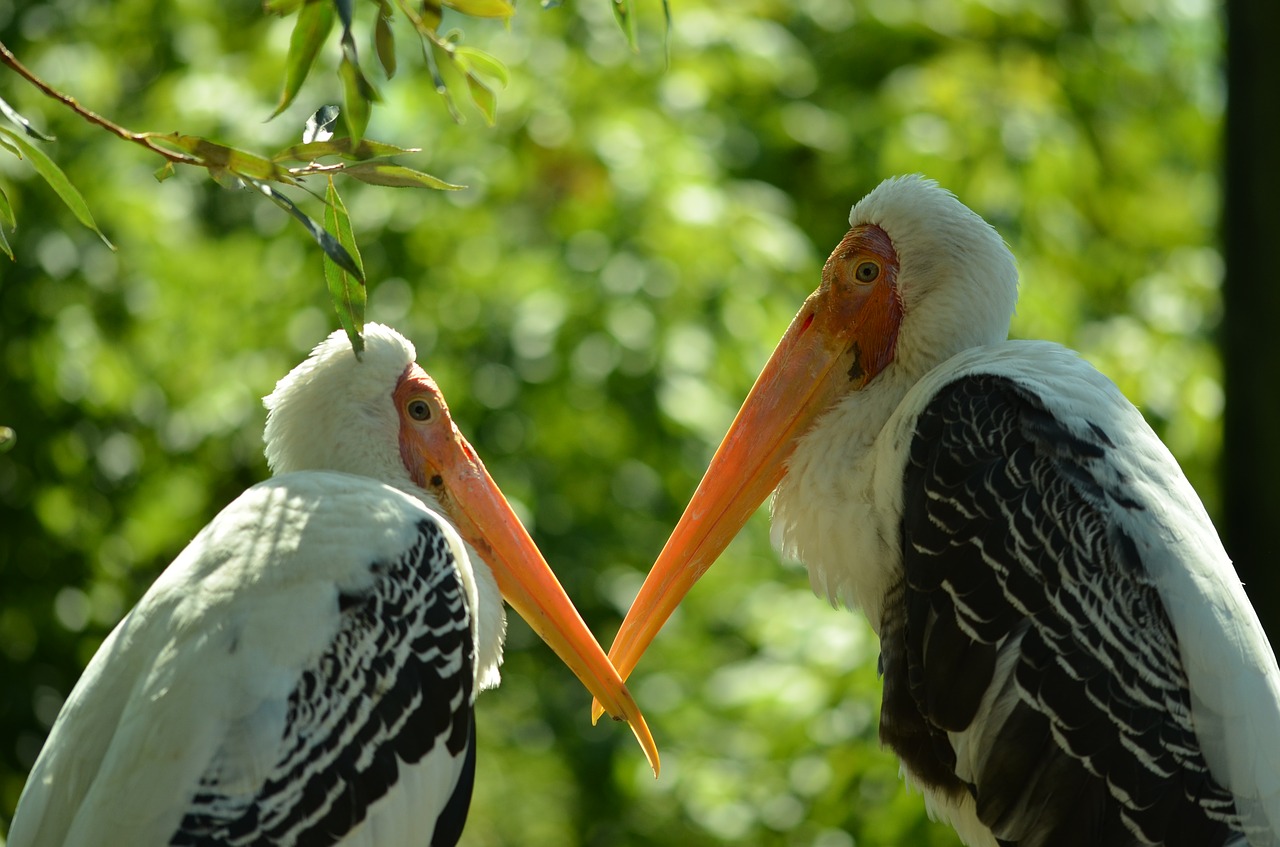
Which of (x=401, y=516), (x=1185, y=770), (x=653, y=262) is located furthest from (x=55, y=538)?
(x=1185, y=770)

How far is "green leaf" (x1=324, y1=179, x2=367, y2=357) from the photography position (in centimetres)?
248

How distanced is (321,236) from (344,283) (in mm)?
254

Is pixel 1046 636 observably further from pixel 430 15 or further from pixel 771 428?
pixel 430 15

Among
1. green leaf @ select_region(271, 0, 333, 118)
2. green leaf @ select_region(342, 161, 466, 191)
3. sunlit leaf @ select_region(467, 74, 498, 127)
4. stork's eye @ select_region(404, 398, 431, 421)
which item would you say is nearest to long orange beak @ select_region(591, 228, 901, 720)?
stork's eye @ select_region(404, 398, 431, 421)

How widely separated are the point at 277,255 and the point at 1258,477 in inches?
145

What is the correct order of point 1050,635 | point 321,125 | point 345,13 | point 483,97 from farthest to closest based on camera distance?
1. point 1050,635
2. point 321,125
3. point 483,97
4. point 345,13

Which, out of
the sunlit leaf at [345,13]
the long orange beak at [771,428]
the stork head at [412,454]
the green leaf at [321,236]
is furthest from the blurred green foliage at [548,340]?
the sunlit leaf at [345,13]

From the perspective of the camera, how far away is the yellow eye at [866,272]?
3625mm

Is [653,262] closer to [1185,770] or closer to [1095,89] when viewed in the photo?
[1185,770]

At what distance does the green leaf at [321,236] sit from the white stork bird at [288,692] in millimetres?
721

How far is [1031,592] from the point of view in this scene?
2926mm

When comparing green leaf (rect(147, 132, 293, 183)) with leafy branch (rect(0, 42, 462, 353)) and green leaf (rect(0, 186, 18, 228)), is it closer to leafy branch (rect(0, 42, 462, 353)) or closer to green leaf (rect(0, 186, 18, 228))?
leafy branch (rect(0, 42, 462, 353))

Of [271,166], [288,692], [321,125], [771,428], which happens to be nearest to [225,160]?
[271,166]

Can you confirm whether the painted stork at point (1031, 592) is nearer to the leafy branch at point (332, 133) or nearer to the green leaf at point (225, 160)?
the leafy branch at point (332, 133)
